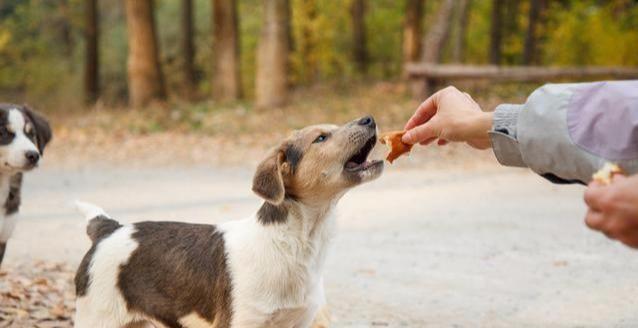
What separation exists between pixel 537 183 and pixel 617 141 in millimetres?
10550

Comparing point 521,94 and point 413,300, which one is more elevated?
point 413,300

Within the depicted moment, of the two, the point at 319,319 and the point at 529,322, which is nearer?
the point at 319,319

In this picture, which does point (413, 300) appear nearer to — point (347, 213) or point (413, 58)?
point (347, 213)

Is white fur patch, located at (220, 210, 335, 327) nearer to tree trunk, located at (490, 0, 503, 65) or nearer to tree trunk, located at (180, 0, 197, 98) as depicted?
tree trunk, located at (180, 0, 197, 98)

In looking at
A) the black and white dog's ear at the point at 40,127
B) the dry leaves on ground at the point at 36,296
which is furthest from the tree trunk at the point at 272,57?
the black and white dog's ear at the point at 40,127

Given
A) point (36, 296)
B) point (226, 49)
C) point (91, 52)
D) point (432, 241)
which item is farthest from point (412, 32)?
point (36, 296)

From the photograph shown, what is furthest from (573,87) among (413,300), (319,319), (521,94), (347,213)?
(521,94)

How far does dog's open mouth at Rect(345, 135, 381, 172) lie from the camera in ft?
14.2

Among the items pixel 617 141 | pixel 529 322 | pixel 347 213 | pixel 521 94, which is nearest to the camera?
pixel 617 141

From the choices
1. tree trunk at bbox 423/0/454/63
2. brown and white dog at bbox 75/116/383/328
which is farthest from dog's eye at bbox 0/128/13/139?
tree trunk at bbox 423/0/454/63

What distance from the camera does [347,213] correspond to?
1055 centimetres

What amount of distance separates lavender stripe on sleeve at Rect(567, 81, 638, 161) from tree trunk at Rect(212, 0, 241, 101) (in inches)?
842

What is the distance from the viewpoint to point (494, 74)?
20250mm

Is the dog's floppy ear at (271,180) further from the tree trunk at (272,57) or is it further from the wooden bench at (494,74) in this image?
the wooden bench at (494,74)
